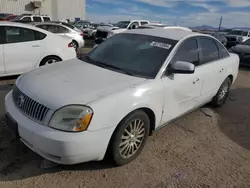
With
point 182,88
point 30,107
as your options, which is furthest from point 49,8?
point 30,107

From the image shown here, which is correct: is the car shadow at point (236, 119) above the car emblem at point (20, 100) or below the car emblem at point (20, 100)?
below

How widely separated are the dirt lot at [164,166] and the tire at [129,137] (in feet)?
0.41

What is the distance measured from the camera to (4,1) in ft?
105

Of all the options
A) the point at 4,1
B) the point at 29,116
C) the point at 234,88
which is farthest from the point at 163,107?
the point at 4,1

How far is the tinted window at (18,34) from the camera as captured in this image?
5266 millimetres

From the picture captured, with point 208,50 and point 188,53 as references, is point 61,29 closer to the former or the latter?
point 208,50

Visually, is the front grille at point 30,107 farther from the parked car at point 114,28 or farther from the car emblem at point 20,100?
the parked car at point 114,28

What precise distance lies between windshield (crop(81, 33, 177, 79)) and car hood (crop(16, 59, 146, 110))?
193 mm

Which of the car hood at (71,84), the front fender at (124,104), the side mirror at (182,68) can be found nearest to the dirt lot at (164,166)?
the front fender at (124,104)

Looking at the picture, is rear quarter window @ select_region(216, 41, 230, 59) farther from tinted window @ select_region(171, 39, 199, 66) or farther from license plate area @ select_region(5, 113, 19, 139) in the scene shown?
license plate area @ select_region(5, 113, 19, 139)

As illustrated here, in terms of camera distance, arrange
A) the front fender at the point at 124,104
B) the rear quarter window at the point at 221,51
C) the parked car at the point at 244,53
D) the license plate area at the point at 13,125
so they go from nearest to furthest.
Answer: the front fender at the point at 124,104 → the license plate area at the point at 13,125 → the rear quarter window at the point at 221,51 → the parked car at the point at 244,53

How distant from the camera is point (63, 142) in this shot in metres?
2.20

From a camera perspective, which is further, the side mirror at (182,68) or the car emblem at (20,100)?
the side mirror at (182,68)

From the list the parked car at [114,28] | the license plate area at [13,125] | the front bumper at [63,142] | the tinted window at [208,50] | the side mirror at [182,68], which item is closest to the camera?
the front bumper at [63,142]
